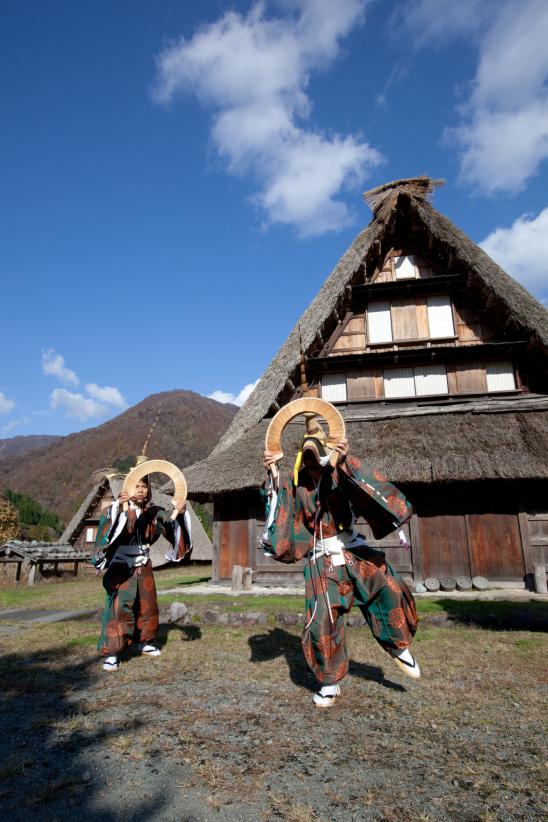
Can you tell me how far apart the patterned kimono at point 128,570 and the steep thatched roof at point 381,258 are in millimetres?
8061

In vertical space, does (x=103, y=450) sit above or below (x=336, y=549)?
above

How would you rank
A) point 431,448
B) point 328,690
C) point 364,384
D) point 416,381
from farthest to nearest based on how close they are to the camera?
point 364,384, point 416,381, point 431,448, point 328,690

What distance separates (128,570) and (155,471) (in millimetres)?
1146

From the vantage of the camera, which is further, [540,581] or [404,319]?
[404,319]

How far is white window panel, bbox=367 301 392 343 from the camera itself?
14078mm

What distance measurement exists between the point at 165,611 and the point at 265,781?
585cm

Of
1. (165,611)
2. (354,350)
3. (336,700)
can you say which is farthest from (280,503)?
(354,350)

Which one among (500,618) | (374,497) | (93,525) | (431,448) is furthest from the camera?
(93,525)

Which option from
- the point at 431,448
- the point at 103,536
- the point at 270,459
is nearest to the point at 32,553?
the point at 431,448

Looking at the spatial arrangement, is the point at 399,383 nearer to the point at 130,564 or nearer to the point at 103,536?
the point at 130,564

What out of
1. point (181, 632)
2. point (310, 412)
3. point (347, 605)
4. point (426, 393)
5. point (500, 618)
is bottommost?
point (181, 632)

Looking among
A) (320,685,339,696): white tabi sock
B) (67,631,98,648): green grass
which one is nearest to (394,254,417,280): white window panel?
(67,631,98,648): green grass

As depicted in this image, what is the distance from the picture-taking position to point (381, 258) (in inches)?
579

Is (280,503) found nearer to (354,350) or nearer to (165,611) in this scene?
(165,611)
